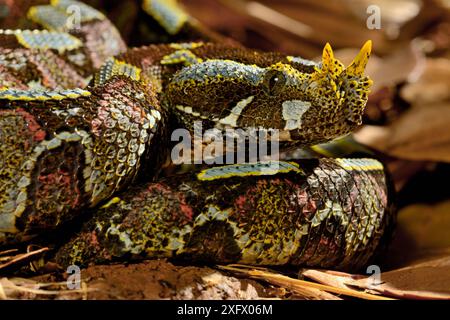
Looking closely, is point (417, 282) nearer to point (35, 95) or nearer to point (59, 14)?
point (35, 95)

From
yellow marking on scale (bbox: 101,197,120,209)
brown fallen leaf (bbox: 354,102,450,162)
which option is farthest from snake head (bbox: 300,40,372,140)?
brown fallen leaf (bbox: 354,102,450,162)

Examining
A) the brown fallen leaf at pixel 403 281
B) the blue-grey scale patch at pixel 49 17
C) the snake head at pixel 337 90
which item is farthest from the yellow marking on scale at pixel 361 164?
the blue-grey scale patch at pixel 49 17

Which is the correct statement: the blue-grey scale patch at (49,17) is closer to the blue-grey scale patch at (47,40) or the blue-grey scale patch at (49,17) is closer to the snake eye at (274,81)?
the blue-grey scale patch at (47,40)

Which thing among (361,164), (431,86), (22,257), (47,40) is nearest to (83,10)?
(47,40)
